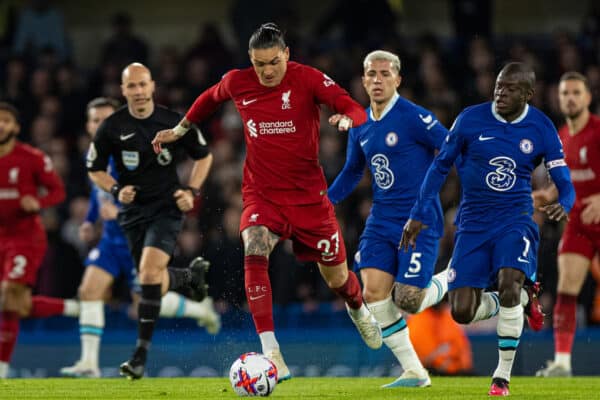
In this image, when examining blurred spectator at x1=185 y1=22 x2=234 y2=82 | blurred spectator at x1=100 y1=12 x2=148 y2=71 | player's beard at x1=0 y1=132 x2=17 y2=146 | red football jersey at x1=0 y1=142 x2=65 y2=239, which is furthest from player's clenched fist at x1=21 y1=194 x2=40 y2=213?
blurred spectator at x1=100 y1=12 x2=148 y2=71

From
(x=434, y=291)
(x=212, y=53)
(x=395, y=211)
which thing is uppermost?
(x=212, y=53)

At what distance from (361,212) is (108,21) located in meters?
7.86

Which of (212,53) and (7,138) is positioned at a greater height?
(212,53)

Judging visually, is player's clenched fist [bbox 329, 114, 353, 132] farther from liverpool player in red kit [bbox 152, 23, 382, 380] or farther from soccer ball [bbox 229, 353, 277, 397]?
soccer ball [bbox 229, 353, 277, 397]

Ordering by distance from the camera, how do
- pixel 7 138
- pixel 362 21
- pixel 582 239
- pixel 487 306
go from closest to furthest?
1. pixel 487 306
2. pixel 582 239
3. pixel 7 138
4. pixel 362 21

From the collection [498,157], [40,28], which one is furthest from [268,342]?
[40,28]

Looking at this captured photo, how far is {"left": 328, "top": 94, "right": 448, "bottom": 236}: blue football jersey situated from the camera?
9.67 metres

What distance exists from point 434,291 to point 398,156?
111 centimetres

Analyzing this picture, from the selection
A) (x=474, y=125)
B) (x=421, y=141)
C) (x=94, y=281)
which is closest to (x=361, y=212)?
(x=94, y=281)

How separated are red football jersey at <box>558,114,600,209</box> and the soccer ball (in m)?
4.51

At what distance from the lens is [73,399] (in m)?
8.38

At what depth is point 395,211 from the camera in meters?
9.69

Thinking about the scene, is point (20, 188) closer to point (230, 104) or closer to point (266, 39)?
point (266, 39)

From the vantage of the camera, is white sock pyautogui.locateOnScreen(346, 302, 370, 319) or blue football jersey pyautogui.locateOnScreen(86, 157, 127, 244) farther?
blue football jersey pyautogui.locateOnScreen(86, 157, 127, 244)
